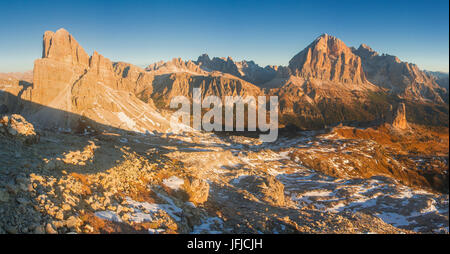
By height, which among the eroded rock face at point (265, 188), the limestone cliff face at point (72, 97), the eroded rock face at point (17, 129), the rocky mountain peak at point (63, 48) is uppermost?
the rocky mountain peak at point (63, 48)

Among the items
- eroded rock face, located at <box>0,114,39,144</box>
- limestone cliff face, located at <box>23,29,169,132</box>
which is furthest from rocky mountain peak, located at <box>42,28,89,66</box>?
eroded rock face, located at <box>0,114,39,144</box>

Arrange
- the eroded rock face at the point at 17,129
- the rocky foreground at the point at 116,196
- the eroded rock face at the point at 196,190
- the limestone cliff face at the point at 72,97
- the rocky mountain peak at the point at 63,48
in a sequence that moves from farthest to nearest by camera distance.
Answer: the rocky mountain peak at the point at 63,48 < the limestone cliff face at the point at 72,97 < the eroded rock face at the point at 196,190 < the eroded rock face at the point at 17,129 < the rocky foreground at the point at 116,196

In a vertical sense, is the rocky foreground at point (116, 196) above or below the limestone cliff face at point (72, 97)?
below

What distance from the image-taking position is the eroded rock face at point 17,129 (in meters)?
23.4

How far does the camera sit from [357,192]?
77.6 metres

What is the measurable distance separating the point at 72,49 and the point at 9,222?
143 m

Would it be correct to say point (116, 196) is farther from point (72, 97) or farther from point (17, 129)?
point (72, 97)

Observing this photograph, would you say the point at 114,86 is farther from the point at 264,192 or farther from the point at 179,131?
the point at 264,192

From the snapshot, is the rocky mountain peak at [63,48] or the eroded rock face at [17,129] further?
the rocky mountain peak at [63,48]

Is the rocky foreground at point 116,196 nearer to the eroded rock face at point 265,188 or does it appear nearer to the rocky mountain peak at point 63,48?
the eroded rock face at point 265,188

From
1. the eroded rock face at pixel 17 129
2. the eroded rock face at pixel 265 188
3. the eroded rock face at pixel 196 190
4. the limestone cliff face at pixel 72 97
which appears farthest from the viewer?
the limestone cliff face at pixel 72 97

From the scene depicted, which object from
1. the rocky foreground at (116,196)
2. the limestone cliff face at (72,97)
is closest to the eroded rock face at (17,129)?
the rocky foreground at (116,196)

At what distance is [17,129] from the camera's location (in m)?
23.8

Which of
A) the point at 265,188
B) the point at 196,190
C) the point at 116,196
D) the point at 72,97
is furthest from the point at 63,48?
the point at 116,196
